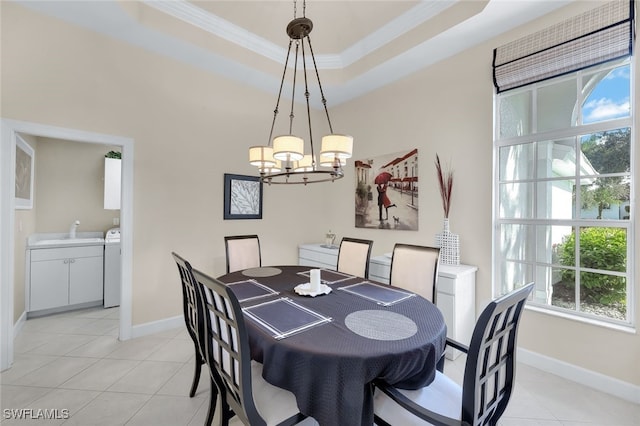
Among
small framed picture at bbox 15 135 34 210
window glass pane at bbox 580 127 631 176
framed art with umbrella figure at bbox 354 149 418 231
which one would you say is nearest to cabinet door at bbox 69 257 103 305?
small framed picture at bbox 15 135 34 210

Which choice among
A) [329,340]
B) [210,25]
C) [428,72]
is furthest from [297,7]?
[329,340]

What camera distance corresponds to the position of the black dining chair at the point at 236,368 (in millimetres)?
1129

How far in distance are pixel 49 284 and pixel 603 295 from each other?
563 centimetres

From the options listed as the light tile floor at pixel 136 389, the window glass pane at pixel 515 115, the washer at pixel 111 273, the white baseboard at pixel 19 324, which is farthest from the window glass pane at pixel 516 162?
the white baseboard at pixel 19 324

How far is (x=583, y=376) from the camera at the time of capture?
2121mm

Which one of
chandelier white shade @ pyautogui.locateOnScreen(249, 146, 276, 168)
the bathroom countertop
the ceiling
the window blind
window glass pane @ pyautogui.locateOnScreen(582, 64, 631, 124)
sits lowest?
the bathroom countertop

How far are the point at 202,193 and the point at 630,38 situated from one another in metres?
4.01

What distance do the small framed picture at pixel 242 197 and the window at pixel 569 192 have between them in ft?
9.28

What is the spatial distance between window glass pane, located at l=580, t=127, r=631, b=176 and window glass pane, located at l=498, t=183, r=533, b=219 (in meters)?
0.41

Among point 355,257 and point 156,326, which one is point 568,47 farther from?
point 156,326

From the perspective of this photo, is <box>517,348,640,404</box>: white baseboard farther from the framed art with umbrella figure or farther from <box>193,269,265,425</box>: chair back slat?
<box>193,269,265,425</box>: chair back slat

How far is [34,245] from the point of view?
3.24 meters

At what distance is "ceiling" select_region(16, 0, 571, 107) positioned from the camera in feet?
7.84

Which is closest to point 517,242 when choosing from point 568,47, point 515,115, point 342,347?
point 515,115
